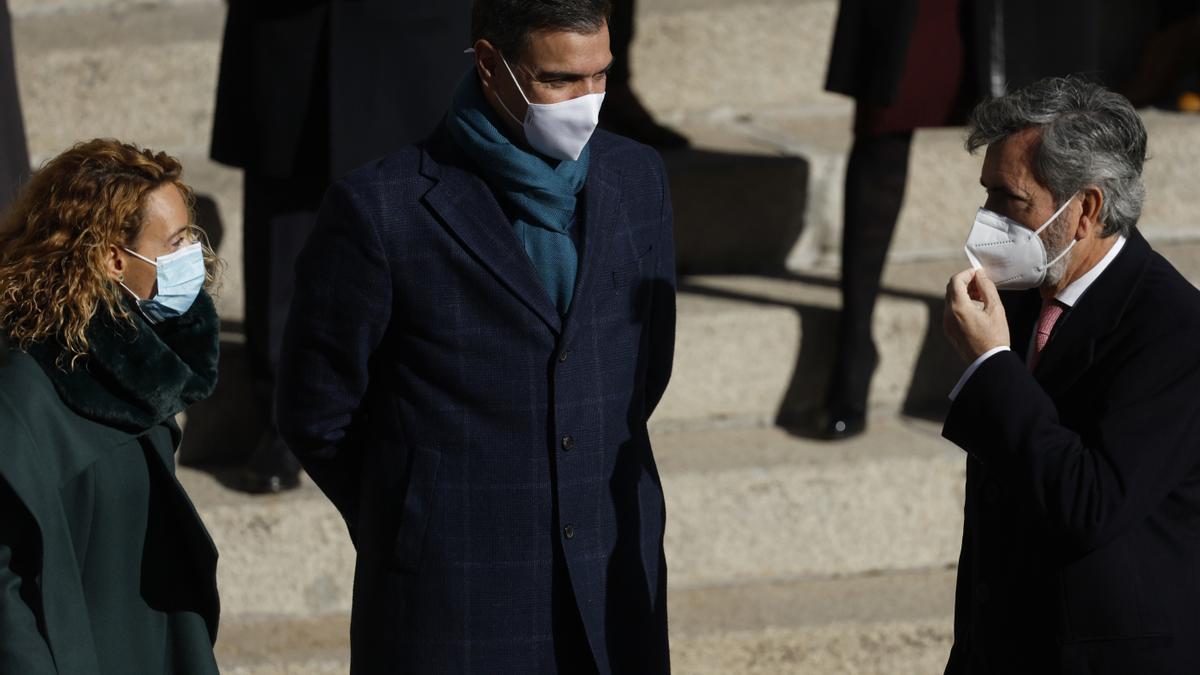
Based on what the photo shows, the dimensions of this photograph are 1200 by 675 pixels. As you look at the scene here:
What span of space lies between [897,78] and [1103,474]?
211 cm

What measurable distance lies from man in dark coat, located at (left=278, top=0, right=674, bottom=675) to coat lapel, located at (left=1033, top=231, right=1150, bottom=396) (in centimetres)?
67

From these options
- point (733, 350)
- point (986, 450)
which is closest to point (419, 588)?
point (986, 450)

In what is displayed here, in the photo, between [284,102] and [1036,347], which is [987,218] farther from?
[284,102]

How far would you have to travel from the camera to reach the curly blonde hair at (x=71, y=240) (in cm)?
235

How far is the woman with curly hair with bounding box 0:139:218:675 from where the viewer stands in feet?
7.52

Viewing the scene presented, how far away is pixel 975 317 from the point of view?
2.26 meters

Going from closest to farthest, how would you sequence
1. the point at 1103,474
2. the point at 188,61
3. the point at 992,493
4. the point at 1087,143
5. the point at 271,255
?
the point at 1103,474
the point at 1087,143
the point at 992,493
the point at 271,255
the point at 188,61

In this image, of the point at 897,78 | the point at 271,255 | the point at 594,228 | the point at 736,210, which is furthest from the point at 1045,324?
the point at 736,210

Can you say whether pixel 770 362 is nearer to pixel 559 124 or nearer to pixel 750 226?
pixel 750 226

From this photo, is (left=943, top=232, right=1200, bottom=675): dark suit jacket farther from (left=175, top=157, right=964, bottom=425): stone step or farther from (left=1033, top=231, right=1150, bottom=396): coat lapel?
(left=175, top=157, right=964, bottom=425): stone step

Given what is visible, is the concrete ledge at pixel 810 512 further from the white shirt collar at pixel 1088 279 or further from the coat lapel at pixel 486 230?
the white shirt collar at pixel 1088 279

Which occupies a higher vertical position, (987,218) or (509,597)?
(987,218)

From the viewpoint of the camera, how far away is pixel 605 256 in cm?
252

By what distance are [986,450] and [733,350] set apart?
86.8 inches
